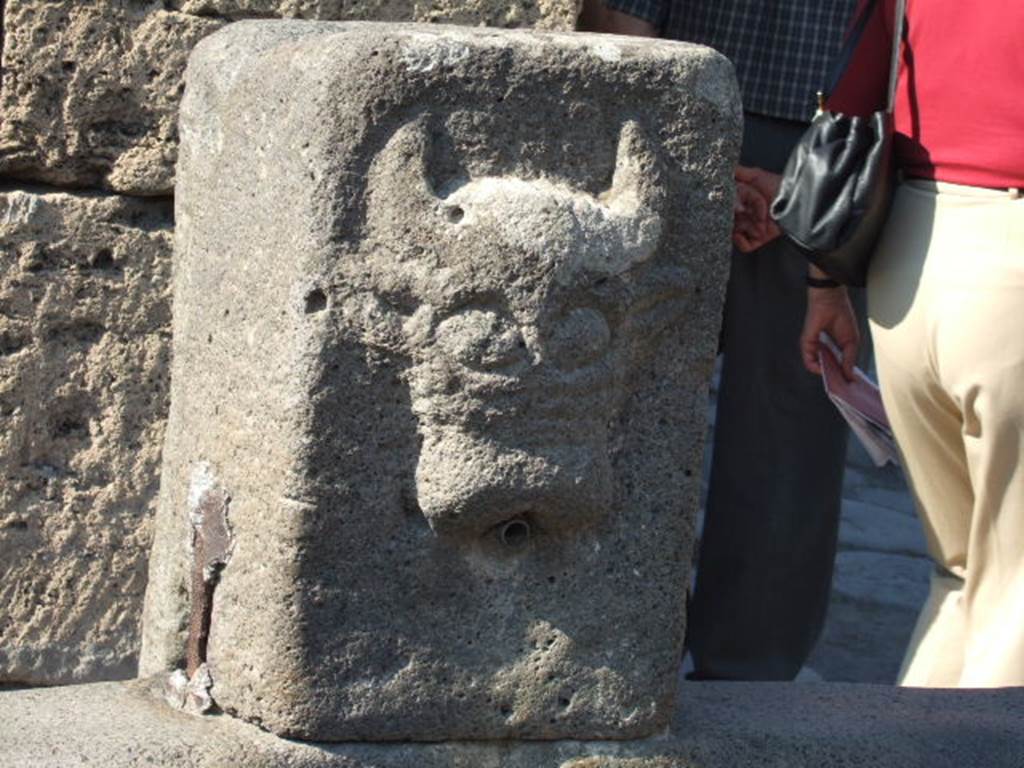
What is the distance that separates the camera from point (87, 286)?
326 centimetres

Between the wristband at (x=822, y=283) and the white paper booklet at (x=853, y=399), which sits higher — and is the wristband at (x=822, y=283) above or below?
above

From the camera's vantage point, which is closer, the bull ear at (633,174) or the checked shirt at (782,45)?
the bull ear at (633,174)

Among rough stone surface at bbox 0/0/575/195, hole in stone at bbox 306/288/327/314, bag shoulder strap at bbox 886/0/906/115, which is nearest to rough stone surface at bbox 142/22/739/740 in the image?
hole in stone at bbox 306/288/327/314

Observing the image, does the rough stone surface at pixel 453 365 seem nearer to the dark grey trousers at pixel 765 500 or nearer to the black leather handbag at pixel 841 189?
the black leather handbag at pixel 841 189

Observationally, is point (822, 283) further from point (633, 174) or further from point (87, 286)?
point (87, 286)

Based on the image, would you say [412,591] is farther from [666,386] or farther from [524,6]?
[524,6]

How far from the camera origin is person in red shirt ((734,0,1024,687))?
2799 millimetres

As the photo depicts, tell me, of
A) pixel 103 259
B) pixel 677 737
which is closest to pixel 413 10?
pixel 103 259

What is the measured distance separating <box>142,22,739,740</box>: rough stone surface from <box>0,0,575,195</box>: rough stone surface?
0.78 metres

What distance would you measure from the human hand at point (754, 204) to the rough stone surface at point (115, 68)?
398 mm

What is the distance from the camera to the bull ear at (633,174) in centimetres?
230

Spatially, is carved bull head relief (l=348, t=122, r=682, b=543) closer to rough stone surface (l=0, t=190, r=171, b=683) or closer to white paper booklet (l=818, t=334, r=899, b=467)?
white paper booklet (l=818, t=334, r=899, b=467)

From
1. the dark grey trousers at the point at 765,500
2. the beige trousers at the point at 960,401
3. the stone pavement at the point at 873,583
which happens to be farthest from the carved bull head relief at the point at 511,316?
the stone pavement at the point at 873,583

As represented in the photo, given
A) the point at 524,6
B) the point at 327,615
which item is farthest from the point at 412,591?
the point at 524,6
